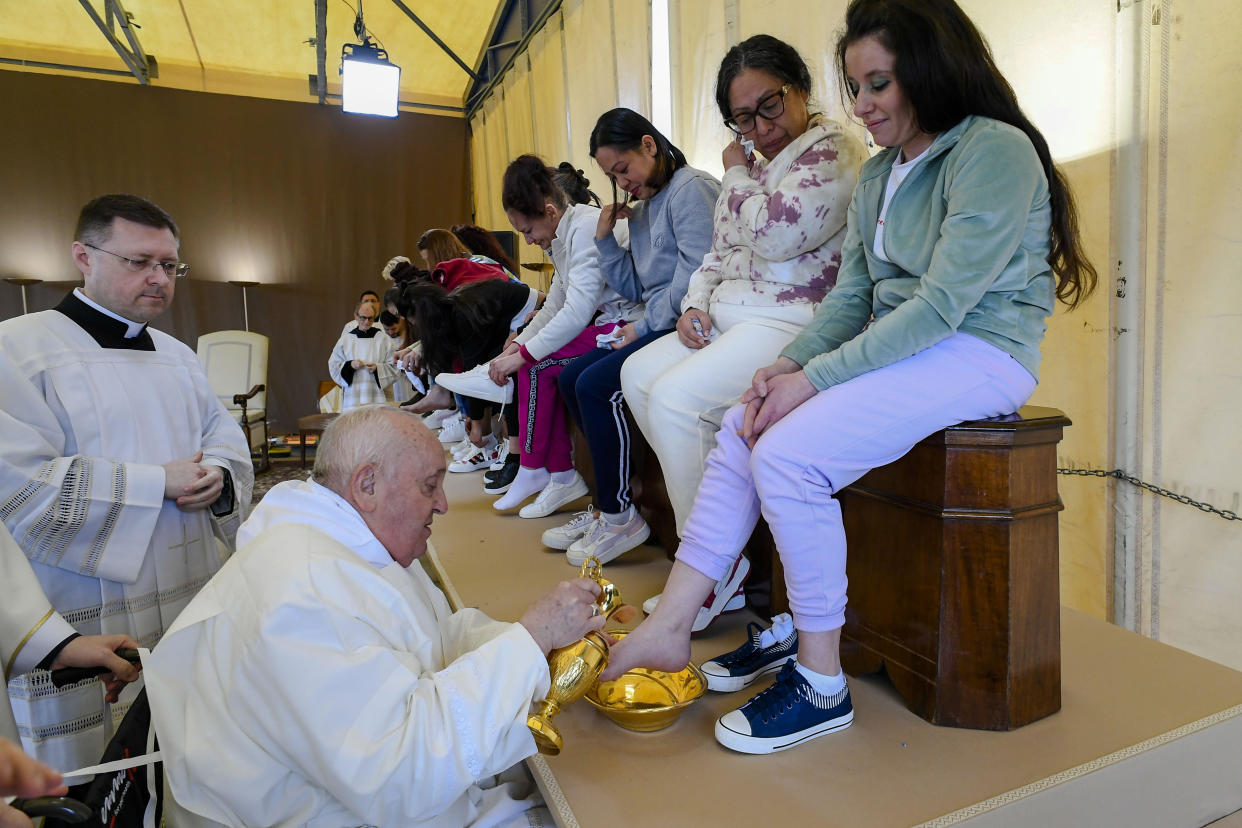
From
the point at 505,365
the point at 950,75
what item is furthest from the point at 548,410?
the point at 950,75

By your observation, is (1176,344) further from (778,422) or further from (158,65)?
(158,65)

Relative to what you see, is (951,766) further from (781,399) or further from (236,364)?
(236,364)

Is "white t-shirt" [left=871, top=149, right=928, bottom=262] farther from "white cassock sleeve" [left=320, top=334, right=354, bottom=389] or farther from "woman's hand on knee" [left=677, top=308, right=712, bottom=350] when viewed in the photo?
"white cassock sleeve" [left=320, top=334, right=354, bottom=389]

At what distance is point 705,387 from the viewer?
1660mm

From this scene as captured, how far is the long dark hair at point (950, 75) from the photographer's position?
125 cm

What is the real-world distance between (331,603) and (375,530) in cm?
22

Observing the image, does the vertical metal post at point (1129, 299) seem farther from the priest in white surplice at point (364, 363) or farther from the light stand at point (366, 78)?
the light stand at point (366, 78)

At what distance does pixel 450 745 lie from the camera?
2.87 feet

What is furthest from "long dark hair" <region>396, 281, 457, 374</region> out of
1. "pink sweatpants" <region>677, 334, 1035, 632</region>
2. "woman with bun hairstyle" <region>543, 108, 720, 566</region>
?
"pink sweatpants" <region>677, 334, 1035, 632</region>

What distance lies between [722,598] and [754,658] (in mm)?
245

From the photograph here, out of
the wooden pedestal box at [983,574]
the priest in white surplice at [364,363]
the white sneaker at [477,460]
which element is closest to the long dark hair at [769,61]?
the wooden pedestal box at [983,574]

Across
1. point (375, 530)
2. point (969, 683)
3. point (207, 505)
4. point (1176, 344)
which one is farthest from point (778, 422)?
point (207, 505)

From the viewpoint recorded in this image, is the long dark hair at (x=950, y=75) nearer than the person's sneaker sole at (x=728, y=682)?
Yes

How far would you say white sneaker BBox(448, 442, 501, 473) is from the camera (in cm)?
375
